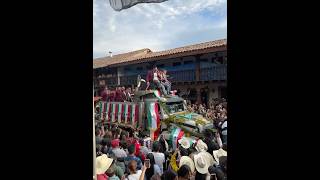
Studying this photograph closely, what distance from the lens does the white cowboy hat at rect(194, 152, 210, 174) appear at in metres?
3.27

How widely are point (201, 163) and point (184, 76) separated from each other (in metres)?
7.17

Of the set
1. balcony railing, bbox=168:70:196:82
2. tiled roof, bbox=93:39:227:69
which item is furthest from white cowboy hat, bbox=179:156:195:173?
balcony railing, bbox=168:70:196:82

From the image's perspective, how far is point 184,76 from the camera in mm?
10367

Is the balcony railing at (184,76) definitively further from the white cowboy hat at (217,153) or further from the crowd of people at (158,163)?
the white cowboy hat at (217,153)

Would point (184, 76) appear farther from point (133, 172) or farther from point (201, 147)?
point (133, 172)

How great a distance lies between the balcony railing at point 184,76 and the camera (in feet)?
33.6

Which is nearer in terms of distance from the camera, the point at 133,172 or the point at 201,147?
the point at 133,172

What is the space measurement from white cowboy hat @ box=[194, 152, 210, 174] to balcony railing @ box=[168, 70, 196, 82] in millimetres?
6872

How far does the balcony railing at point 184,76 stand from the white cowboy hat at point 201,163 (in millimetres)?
Result: 6872

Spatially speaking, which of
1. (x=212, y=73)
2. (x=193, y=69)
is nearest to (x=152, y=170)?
(x=212, y=73)
